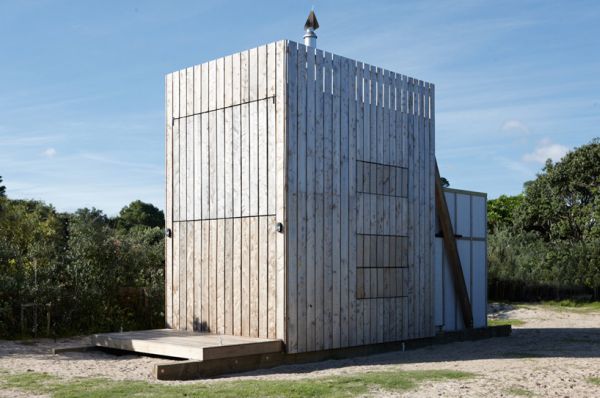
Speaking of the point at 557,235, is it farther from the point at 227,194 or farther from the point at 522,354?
the point at 227,194

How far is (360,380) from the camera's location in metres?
8.55

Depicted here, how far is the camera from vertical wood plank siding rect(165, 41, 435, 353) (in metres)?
10.9

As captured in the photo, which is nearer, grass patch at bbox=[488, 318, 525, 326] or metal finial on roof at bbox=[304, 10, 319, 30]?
metal finial on roof at bbox=[304, 10, 319, 30]

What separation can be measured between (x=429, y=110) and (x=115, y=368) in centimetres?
725

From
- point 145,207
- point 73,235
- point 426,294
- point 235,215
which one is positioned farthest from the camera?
point 145,207

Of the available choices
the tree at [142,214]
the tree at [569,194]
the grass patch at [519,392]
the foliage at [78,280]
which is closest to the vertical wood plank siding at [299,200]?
the foliage at [78,280]

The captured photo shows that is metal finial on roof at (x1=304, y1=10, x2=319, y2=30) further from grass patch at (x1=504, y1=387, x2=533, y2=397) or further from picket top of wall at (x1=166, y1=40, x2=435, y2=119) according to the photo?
grass patch at (x1=504, y1=387, x2=533, y2=397)

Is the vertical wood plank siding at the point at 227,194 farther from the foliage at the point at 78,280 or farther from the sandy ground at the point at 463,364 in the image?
the foliage at the point at 78,280

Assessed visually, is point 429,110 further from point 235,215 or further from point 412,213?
point 235,215

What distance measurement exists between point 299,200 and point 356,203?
1.36 m

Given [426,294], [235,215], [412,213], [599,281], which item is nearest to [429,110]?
[412,213]

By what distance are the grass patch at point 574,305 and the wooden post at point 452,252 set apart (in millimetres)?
10067

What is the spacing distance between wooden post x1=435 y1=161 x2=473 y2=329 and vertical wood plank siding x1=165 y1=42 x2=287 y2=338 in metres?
4.05

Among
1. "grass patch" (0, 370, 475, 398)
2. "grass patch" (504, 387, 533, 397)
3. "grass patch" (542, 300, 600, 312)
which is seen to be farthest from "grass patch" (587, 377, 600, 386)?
"grass patch" (542, 300, 600, 312)
